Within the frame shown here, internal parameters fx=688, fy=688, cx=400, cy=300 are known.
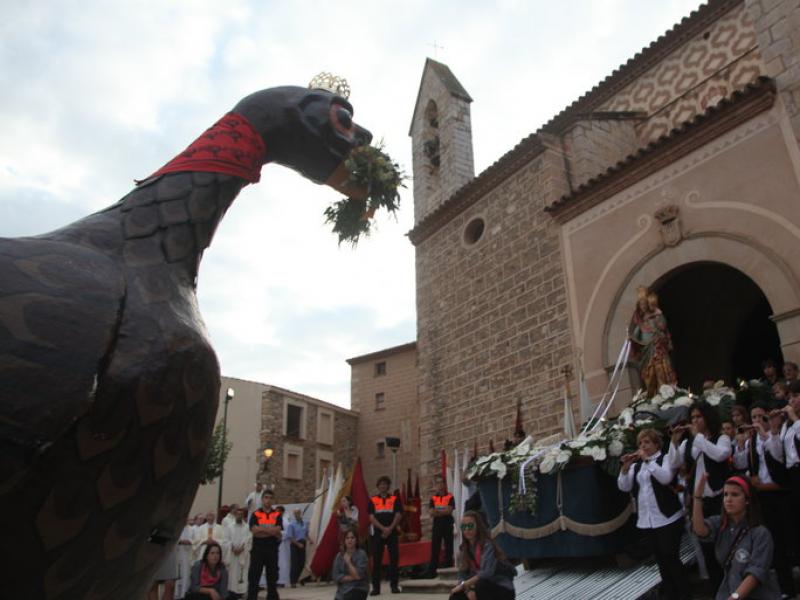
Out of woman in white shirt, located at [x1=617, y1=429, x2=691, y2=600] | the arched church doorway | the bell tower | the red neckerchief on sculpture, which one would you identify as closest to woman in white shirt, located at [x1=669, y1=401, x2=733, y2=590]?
woman in white shirt, located at [x1=617, y1=429, x2=691, y2=600]

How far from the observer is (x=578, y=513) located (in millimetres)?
6832

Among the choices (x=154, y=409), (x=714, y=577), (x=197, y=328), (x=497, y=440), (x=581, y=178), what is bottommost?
(x=714, y=577)

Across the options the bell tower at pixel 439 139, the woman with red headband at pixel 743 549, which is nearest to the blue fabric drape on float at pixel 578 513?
the woman with red headband at pixel 743 549

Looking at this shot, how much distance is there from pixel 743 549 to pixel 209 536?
8.44 metres

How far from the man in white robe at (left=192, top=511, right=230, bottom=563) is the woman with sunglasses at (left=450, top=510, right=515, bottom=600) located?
5.42 m

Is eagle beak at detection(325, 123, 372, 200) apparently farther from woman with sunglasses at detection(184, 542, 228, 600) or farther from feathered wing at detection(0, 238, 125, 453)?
woman with sunglasses at detection(184, 542, 228, 600)

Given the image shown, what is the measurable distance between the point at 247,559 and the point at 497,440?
4865mm

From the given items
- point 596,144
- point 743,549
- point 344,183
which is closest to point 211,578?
point 743,549

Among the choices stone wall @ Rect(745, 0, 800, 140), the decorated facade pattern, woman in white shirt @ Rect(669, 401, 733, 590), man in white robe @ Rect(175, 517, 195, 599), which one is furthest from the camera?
the decorated facade pattern

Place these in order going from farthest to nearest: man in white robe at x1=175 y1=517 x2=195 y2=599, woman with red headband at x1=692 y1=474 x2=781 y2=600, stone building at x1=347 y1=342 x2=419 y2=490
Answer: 1. stone building at x1=347 y1=342 x2=419 y2=490
2. man in white robe at x1=175 y1=517 x2=195 y2=599
3. woman with red headband at x1=692 y1=474 x2=781 y2=600

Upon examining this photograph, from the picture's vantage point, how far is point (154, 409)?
1.43 meters

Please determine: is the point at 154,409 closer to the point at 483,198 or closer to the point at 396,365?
the point at 483,198

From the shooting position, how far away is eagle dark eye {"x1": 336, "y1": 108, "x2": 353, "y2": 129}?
7.36 ft

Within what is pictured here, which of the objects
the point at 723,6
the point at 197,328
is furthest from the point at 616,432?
the point at 723,6
